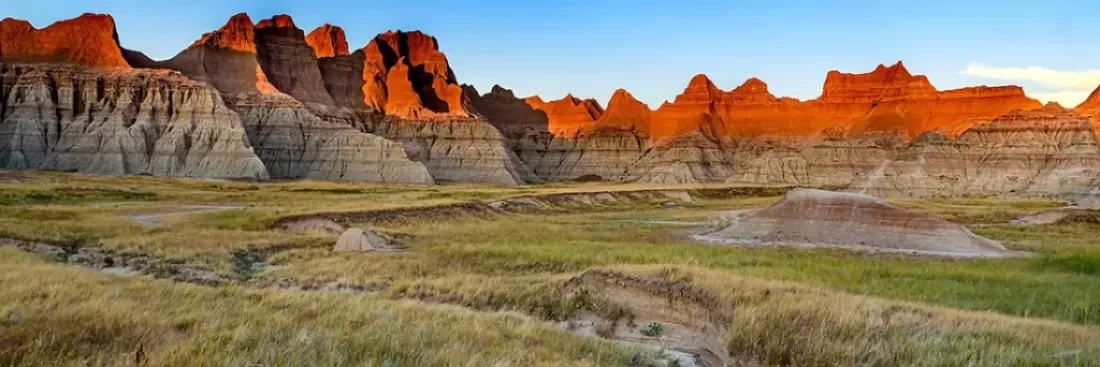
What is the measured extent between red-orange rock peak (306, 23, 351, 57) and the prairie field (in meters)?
123

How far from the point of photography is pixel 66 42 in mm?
102688

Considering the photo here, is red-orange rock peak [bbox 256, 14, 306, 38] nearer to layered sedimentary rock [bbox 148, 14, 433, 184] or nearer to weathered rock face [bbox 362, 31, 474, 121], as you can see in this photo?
layered sedimentary rock [bbox 148, 14, 433, 184]

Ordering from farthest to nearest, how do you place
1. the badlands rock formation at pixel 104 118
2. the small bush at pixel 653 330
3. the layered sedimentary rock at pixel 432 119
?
1. the layered sedimentary rock at pixel 432 119
2. the badlands rock formation at pixel 104 118
3. the small bush at pixel 653 330

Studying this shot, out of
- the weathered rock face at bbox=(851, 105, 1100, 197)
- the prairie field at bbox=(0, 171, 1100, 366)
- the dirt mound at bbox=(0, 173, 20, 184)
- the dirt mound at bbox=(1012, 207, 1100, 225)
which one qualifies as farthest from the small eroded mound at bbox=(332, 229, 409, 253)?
the weathered rock face at bbox=(851, 105, 1100, 197)

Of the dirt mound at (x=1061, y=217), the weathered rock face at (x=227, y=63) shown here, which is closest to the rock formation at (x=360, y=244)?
the dirt mound at (x=1061, y=217)

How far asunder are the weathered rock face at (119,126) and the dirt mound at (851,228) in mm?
71356

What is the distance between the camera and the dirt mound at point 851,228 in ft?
92.7

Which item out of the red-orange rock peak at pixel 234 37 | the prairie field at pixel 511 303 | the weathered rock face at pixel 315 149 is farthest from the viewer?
the red-orange rock peak at pixel 234 37

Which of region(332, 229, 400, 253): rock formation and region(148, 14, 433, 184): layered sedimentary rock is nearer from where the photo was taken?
region(332, 229, 400, 253): rock formation

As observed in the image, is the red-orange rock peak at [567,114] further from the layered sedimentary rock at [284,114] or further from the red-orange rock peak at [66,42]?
the red-orange rock peak at [66,42]

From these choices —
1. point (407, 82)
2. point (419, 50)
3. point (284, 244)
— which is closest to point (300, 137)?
point (407, 82)

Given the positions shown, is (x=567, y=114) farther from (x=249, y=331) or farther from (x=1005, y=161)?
(x=249, y=331)

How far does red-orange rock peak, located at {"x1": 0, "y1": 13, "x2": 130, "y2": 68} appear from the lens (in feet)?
333

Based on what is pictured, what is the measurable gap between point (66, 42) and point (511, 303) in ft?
374
